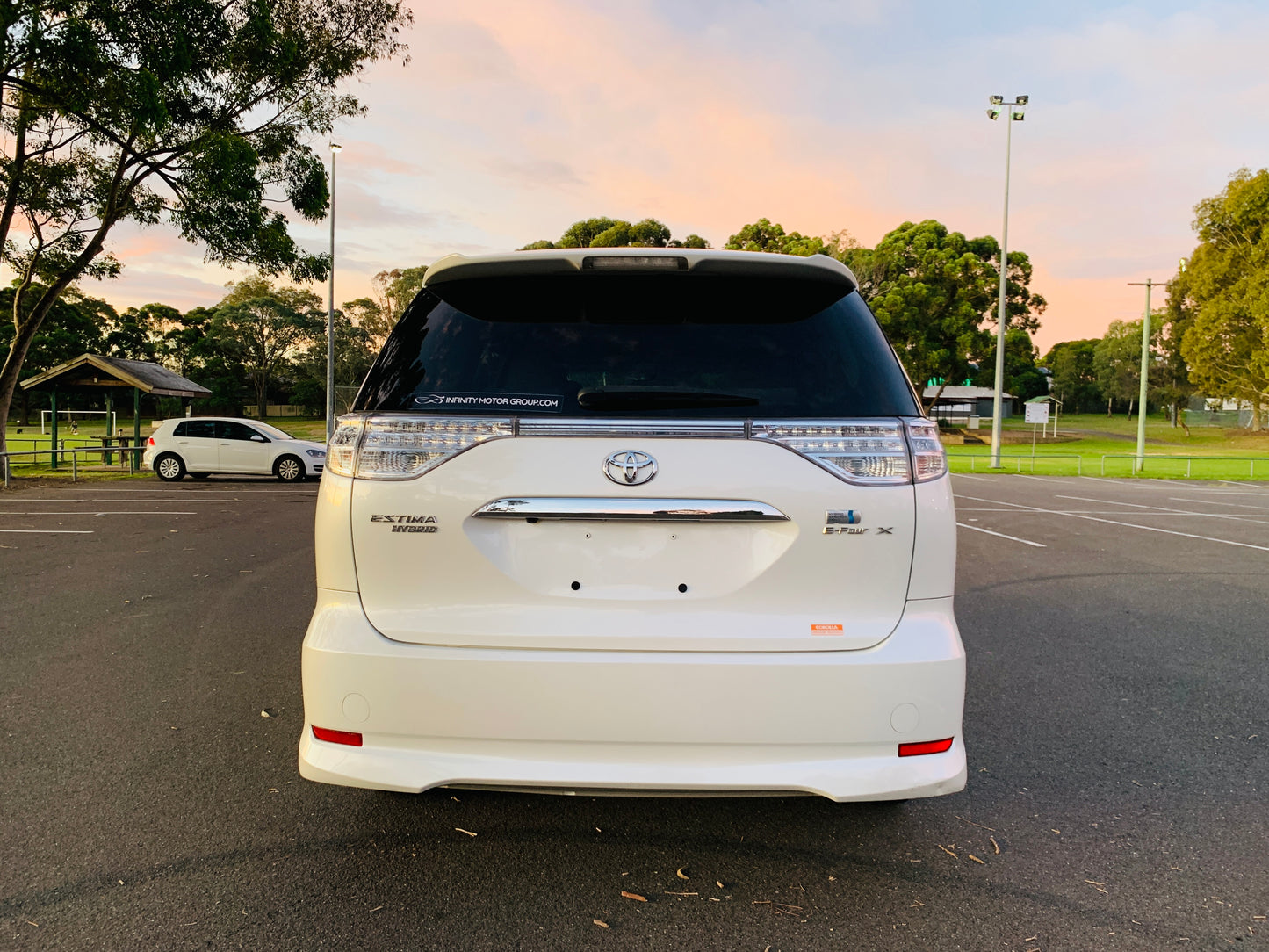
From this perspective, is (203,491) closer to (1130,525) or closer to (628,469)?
(1130,525)

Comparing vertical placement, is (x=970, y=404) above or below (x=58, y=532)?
above

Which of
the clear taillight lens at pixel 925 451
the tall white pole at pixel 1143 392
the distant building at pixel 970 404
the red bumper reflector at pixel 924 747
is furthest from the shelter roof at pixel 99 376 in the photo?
the distant building at pixel 970 404

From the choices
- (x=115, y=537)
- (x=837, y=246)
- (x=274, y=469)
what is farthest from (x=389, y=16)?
(x=837, y=246)

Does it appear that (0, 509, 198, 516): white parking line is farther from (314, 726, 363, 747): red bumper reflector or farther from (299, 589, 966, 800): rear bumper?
(299, 589, 966, 800): rear bumper

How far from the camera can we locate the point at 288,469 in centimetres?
1973

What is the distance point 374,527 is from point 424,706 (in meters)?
0.50

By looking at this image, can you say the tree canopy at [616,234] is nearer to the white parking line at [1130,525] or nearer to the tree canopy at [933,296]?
the tree canopy at [933,296]

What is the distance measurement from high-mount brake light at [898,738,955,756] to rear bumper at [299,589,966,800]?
17 millimetres

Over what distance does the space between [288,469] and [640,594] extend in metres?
19.3

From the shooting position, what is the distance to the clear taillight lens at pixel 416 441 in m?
2.26

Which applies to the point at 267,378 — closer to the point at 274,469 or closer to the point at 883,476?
the point at 274,469

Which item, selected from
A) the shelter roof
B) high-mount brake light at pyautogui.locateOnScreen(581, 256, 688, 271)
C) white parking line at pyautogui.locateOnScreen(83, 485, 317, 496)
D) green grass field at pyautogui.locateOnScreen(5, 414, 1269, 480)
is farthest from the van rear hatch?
the shelter roof

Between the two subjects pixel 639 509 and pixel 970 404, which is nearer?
pixel 639 509

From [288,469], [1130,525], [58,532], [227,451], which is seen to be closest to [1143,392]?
[1130,525]
